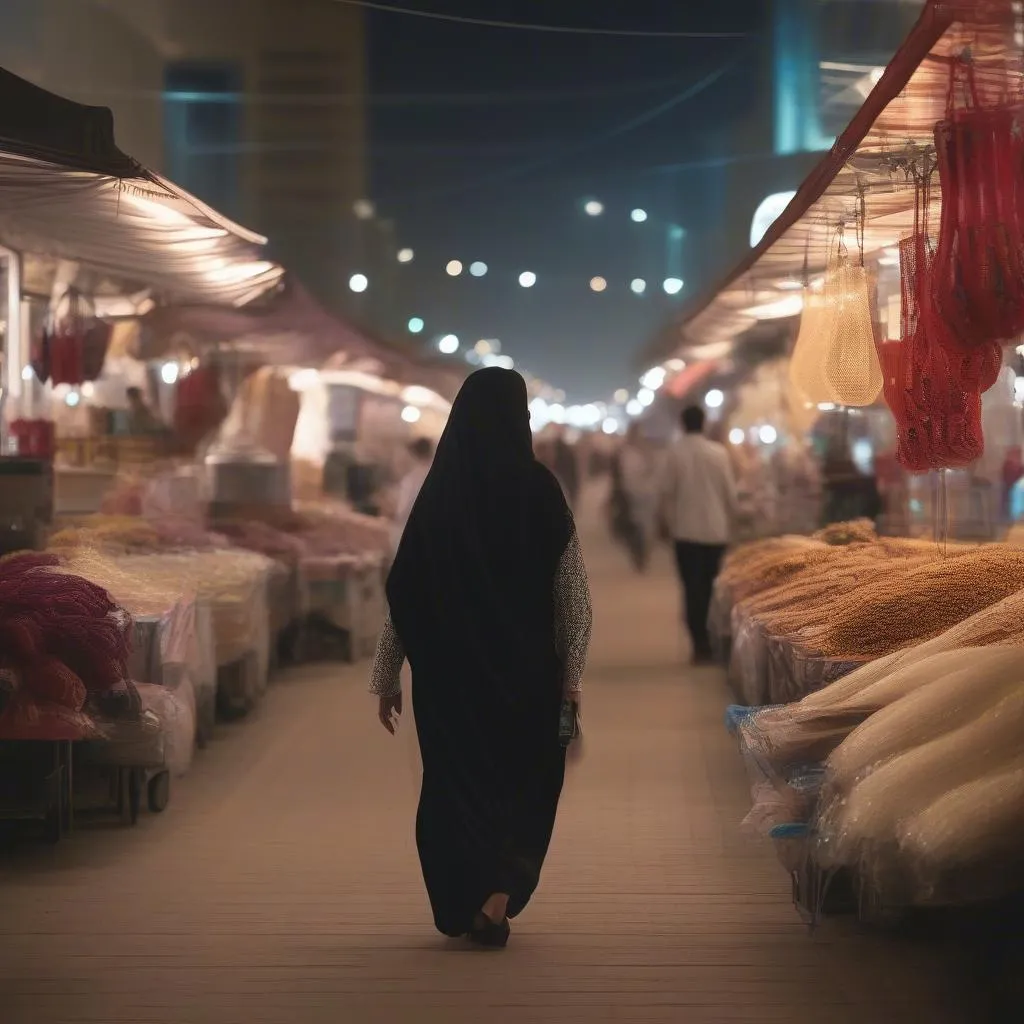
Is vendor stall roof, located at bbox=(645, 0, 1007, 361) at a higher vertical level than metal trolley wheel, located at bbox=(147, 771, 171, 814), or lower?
higher

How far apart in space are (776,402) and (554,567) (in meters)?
10.7

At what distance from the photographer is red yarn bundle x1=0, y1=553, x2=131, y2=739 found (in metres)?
5.70

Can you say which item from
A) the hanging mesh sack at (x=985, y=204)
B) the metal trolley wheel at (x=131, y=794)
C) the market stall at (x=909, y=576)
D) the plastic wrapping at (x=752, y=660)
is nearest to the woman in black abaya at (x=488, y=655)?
the market stall at (x=909, y=576)

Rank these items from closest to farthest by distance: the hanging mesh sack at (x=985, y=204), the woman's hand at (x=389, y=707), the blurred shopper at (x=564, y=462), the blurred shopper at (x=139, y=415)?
the hanging mesh sack at (x=985, y=204), the woman's hand at (x=389, y=707), the blurred shopper at (x=139, y=415), the blurred shopper at (x=564, y=462)

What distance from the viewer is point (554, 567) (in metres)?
4.77

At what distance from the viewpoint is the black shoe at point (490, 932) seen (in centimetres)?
468

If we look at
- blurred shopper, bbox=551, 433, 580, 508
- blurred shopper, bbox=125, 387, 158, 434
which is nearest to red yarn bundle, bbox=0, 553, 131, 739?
blurred shopper, bbox=125, 387, 158, 434

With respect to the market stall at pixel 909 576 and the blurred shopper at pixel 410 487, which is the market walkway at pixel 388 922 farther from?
the blurred shopper at pixel 410 487

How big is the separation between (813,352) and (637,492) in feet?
45.1

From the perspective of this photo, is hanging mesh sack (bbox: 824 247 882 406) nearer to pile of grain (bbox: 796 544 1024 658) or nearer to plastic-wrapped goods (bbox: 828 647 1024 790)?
pile of grain (bbox: 796 544 1024 658)

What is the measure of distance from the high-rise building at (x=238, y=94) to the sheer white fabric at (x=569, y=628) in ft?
19.6

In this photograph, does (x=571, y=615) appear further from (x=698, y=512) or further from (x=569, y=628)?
(x=698, y=512)

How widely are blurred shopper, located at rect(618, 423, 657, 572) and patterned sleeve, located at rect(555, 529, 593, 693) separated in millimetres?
15955

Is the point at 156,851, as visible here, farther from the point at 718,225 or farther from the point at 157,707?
the point at 718,225
